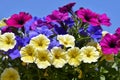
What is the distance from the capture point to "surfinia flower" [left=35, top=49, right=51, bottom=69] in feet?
6.48

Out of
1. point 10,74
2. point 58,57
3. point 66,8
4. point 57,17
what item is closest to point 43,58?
point 58,57

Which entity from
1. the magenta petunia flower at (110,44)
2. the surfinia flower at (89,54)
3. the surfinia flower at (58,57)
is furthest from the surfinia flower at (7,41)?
the magenta petunia flower at (110,44)

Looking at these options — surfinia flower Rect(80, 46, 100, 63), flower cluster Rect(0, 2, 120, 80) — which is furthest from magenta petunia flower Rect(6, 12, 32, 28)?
surfinia flower Rect(80, 46, 100, 63)

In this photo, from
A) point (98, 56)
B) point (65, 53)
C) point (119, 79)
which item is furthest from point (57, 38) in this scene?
point (119, 79)

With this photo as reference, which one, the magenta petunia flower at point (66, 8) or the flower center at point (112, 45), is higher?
the magenta petunia flower at point (66, 8)

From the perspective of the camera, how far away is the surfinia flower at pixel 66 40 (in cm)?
205

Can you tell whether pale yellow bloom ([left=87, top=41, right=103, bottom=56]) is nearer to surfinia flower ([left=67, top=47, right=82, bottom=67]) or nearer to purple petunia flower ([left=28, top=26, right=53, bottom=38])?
surfinia flower ([left=67, top=47, right=82, bottom=67])

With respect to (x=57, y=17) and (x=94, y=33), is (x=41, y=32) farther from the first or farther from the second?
(x=94, y=33)

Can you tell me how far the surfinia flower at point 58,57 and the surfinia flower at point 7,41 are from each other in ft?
0.72

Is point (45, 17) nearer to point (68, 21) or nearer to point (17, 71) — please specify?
point (68, 21)

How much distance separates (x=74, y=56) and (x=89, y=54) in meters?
0.09

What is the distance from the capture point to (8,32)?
218 cm

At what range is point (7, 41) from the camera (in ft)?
6.88

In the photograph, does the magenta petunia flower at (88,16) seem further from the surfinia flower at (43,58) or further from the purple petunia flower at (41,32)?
the surfinia flower at (43,58)
